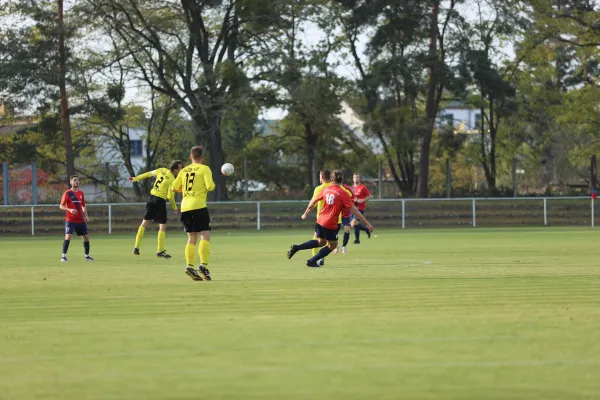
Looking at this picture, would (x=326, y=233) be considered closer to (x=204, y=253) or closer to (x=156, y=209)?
(x=204, y=253)

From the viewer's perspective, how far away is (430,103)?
52.2 metres

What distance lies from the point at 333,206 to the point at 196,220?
378cm

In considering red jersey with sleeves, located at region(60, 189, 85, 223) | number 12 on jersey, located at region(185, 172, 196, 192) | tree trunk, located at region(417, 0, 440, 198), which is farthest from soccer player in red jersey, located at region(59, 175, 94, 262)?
tree trunk, located at region(417, 0, 440, 198)

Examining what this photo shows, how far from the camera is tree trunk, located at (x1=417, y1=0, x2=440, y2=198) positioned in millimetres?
51250

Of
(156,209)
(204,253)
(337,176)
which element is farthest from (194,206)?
(156,209)

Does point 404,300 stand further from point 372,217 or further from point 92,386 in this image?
point 372,217

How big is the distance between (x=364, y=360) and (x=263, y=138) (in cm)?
5345

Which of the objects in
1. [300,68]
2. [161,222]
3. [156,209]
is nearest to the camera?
[161,222]

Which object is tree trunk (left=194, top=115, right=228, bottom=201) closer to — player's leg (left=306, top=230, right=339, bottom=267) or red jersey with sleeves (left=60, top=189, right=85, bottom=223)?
red jersey with sleeves (left=60, top=189, right=85, bottom=223)

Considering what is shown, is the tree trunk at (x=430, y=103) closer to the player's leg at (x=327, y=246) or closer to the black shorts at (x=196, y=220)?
the player's leg at (x=327, y=246)

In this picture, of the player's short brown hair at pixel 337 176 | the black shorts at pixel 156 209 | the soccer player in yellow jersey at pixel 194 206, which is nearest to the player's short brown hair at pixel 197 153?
the soccer player in yellow jersey at pixel 194 206

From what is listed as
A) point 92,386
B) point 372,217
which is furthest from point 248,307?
point 372,217

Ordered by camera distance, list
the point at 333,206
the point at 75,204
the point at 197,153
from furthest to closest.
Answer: the point at 75,204 → the point at 333,206 → the point at 197,153

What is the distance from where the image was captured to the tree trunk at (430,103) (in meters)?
51.2
